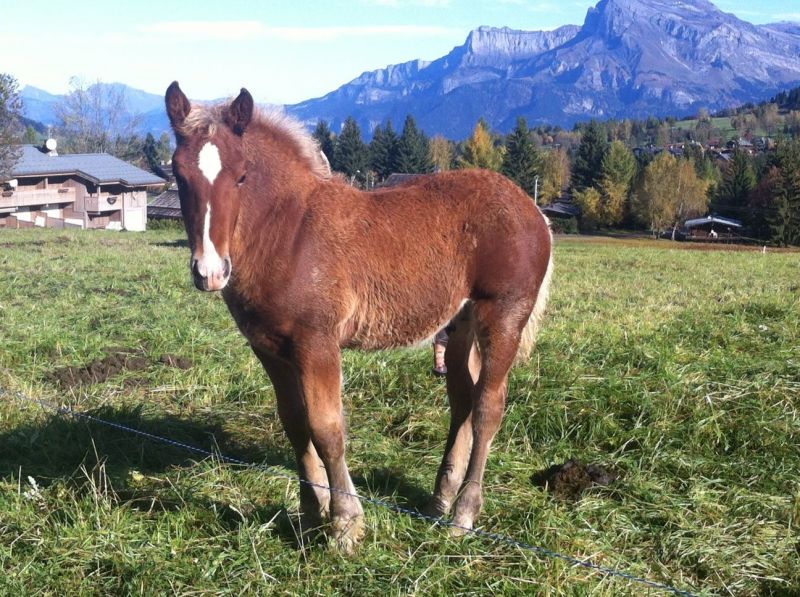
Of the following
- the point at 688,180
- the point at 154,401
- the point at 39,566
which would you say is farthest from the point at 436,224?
the point at 688,180

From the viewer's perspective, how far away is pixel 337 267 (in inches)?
176

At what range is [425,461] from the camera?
586cm

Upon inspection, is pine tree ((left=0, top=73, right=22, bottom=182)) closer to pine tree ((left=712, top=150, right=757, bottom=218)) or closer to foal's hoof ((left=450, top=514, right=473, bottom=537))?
foal's hoof ((left=450, top=514, right=473, bottom=537))

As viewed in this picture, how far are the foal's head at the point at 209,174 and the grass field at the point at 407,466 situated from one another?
6.04ft

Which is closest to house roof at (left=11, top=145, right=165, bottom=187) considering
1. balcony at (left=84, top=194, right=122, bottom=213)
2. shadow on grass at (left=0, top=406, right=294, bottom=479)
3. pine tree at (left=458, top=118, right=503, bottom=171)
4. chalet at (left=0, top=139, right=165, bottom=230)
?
chalet at (left=0, top=139, right=165, bottom=230)

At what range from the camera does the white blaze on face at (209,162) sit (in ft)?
13.0

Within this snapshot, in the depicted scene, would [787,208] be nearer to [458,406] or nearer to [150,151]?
[458,406]

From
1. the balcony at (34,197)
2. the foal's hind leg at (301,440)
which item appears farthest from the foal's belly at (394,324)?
the balcony at (34,197)

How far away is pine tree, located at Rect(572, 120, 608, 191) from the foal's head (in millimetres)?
86705

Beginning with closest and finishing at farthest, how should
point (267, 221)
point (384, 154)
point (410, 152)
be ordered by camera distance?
point (267, 221) → point (410, 152) → point (384, 154)

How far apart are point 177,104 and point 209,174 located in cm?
50

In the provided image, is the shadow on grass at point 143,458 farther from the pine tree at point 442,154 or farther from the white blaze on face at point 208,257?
the pine tree at point 442,154

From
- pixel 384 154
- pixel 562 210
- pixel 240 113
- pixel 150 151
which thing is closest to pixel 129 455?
pixel 240 113

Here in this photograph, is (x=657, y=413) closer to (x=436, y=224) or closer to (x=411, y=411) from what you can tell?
(x=411, y=411)
